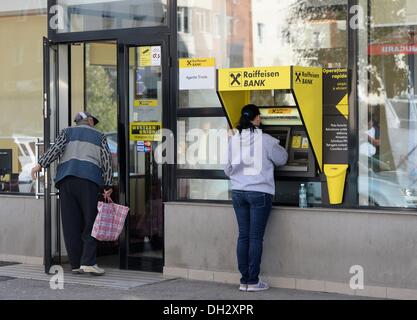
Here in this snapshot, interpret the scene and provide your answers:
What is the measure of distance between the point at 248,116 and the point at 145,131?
155 centimetres

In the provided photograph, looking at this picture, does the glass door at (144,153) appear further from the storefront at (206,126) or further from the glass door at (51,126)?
the glass door at (51,126)

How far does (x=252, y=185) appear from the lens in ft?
25.1

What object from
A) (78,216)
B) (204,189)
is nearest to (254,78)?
(204,189)

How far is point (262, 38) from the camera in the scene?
27.1ft

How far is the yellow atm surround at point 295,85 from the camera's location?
24.4 ft

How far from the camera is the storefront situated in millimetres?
7609

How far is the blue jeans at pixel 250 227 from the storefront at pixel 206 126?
277 millimetres

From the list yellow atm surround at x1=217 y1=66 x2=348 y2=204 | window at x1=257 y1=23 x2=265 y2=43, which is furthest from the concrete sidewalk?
window at x1=257 y1=23 x2=265 y2=43

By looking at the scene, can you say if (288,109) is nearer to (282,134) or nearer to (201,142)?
(282,134)

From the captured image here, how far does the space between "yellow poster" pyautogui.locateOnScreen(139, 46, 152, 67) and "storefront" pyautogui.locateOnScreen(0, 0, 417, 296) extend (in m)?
0.01

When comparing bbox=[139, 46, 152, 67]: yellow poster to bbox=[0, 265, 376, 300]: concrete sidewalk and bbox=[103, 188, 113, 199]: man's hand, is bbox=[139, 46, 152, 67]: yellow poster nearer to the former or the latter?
bbox=[103, 188, 113, 199]: man's hand

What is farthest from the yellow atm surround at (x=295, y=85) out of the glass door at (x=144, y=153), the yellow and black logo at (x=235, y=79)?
the glass door at (x=144, y=153)
